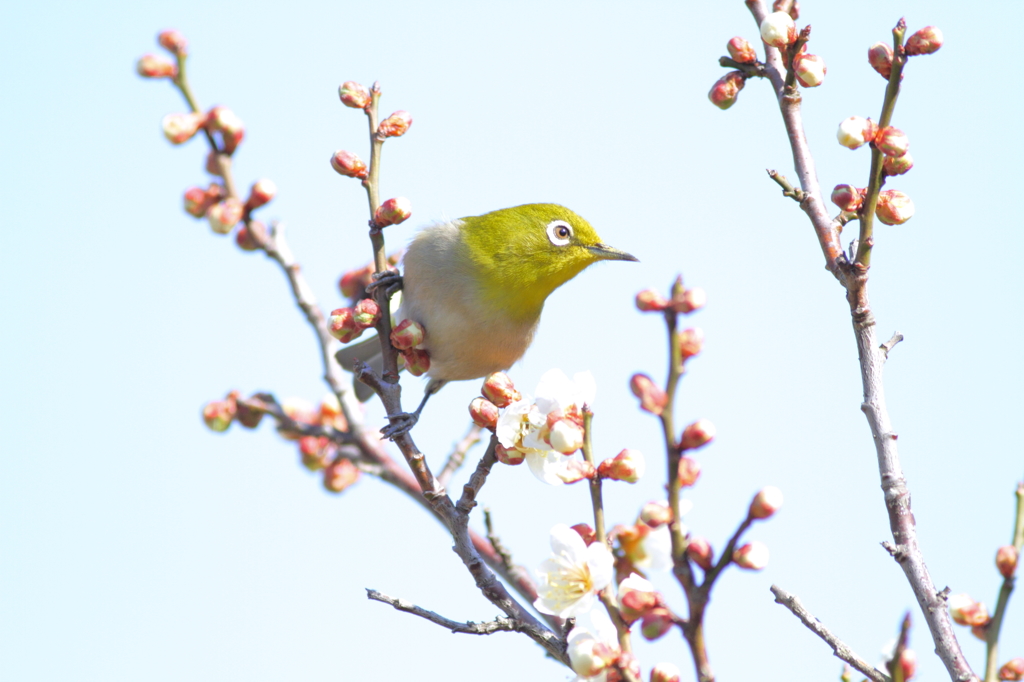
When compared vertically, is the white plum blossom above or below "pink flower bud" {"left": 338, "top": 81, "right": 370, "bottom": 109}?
below

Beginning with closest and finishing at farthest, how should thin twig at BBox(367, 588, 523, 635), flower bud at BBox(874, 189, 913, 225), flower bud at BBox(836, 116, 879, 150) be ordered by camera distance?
thin twig at BBox(367, 588, 523, 635) < flower bud at BBox(836, 116, 879, 150) < flower bud at BBox(874, 189, 913, 225)

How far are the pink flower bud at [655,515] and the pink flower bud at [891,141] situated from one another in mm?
1625

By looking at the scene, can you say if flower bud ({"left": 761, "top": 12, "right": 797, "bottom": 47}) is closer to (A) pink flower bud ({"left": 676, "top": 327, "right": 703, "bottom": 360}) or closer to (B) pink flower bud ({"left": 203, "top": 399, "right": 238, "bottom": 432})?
(A) pink flower bud ({"left": 676, "top": 327, "right": 703, "bottom": 360})

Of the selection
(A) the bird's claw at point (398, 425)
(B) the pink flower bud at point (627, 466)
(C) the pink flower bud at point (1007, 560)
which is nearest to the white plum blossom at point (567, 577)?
(B) the pink flower bud at point (627, 466)

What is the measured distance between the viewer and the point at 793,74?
353 cm

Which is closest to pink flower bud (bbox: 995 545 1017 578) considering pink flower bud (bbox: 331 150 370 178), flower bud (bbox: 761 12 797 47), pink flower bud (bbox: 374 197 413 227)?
flower bud (bbox: 761 12 797 47)

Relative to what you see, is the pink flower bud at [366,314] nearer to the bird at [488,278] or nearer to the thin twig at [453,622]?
the thin twig at [453,622]

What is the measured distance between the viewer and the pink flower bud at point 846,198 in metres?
3.35

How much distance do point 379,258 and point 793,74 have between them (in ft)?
5.90

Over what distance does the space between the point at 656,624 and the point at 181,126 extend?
2402 millimetres

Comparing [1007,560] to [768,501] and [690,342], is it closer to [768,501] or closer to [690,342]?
[768,501]

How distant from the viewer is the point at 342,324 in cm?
392

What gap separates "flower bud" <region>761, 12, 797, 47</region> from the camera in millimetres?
3488

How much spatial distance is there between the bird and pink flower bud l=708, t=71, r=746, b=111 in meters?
2.57
